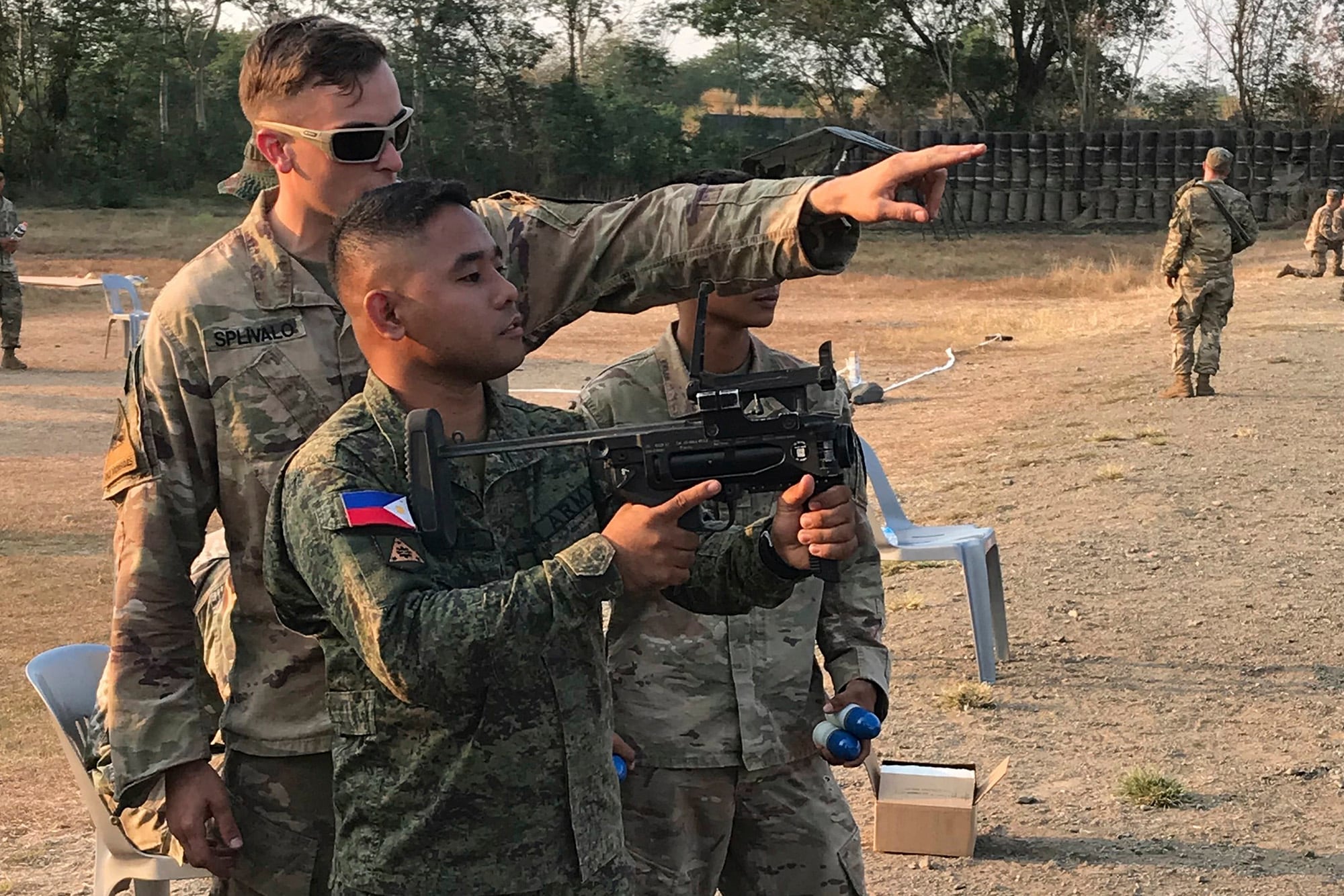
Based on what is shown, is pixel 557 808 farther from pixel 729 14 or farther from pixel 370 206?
pixel 729 14

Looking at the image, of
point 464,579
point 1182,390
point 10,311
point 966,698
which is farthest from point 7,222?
point 464,579

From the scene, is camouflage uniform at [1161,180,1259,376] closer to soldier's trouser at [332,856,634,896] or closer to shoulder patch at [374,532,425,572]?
soldier's trouser at [332,856,634,896]

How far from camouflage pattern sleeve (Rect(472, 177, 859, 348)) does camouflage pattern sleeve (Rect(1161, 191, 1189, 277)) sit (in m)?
12.0

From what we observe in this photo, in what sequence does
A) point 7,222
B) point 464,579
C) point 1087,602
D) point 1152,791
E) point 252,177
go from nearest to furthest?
point 464,579, point 252,177, point 1152,791, point 1087,602, point 7,222

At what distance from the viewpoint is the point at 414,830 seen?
7.60 feet

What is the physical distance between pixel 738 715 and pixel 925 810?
70.1 inches

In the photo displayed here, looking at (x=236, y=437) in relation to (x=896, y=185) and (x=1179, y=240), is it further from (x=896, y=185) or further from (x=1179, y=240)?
(x=1179, y=240)

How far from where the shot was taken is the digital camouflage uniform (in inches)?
1008

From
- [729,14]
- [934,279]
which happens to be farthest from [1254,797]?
[729,14]

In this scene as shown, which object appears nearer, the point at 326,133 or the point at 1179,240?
the point at 326,133

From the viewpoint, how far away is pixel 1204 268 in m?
14.0

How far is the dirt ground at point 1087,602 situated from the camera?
511cm

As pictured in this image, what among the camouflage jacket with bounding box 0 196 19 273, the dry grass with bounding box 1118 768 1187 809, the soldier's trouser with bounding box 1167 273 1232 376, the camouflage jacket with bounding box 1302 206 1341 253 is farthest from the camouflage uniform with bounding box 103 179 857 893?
the camouflage jacket with bounding box 1302 206 1341 253

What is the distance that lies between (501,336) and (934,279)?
29643mm
